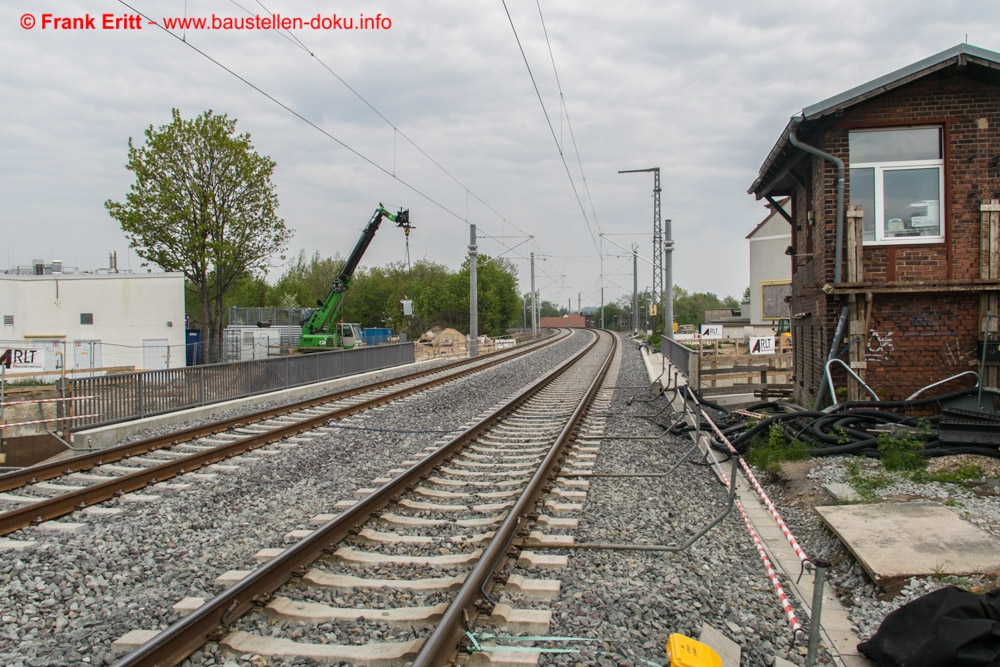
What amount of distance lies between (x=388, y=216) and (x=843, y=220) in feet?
67.8

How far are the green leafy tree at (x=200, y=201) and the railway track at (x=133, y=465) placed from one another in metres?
21.9

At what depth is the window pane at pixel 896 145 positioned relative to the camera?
9.88 metres

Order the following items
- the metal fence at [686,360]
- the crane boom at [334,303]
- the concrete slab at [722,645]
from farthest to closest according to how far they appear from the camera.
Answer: the crane boom at [334,303] → the metal fence at [686,360] → the concrete slab at [722,645]

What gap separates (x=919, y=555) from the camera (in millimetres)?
5125

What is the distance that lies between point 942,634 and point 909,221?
26.2 feet

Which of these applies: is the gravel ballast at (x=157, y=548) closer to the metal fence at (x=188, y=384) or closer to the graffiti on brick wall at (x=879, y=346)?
the metal fence at (x=188, y=384)

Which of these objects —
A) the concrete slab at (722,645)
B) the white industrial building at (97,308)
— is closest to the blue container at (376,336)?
the white industrial building at (97,308)

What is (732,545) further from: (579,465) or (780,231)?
(780,231)

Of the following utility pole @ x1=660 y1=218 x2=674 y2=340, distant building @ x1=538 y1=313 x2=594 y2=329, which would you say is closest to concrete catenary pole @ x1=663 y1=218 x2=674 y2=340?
utility pole @ x1=660 y1=218 x2=674 y2=340

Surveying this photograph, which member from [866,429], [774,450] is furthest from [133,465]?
[866,429]

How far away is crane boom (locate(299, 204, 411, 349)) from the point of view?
29.0 meters

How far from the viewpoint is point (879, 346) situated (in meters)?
9.91

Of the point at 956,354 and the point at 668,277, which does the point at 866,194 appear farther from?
the point at 668,277

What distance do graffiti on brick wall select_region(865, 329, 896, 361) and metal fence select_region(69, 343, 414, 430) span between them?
1135 cm
